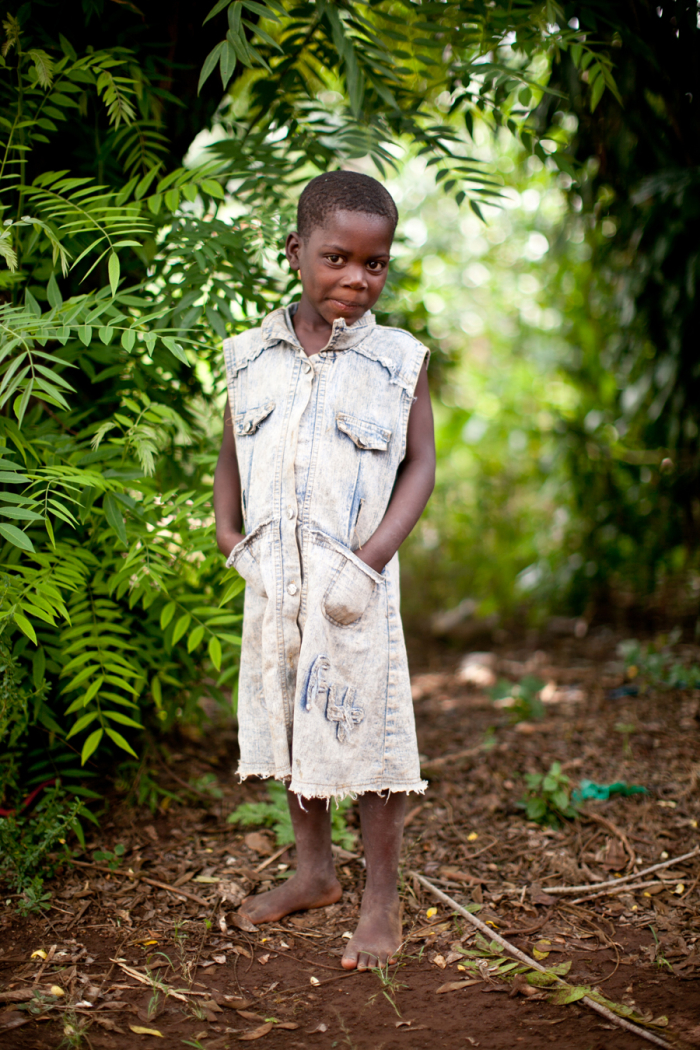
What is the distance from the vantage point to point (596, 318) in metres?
4.72

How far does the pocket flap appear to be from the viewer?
6.28 ft

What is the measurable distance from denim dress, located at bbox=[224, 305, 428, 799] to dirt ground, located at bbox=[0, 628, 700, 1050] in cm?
45

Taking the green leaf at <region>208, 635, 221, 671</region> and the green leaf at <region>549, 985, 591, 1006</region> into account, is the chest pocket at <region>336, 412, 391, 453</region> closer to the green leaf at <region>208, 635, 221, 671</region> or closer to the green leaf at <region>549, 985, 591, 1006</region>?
the green leaf at <region>208, 635, 221, 671</region>

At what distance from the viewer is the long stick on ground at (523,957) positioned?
161 cm

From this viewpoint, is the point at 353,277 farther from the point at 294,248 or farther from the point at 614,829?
the point at 614,829

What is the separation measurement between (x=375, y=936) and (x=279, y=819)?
0.71 meters

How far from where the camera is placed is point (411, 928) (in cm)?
204

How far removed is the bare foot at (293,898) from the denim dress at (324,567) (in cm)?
40

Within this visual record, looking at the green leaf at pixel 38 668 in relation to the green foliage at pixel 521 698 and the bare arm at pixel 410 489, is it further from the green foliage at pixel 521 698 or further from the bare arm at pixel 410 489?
the green foliage at pixel 521 698

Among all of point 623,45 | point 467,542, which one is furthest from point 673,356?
point 467,542

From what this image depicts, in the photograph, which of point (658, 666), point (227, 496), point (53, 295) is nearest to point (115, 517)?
point (227, 496)

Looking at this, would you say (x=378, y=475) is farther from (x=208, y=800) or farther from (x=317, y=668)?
(x=208, y=800)

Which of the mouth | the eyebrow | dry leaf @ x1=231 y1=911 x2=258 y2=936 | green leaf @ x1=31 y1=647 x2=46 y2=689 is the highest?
the eyebrow

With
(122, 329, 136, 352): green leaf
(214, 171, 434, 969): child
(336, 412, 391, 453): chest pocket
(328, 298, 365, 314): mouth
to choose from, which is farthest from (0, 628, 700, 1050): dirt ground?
(328, 298, 365, 314): mouth
